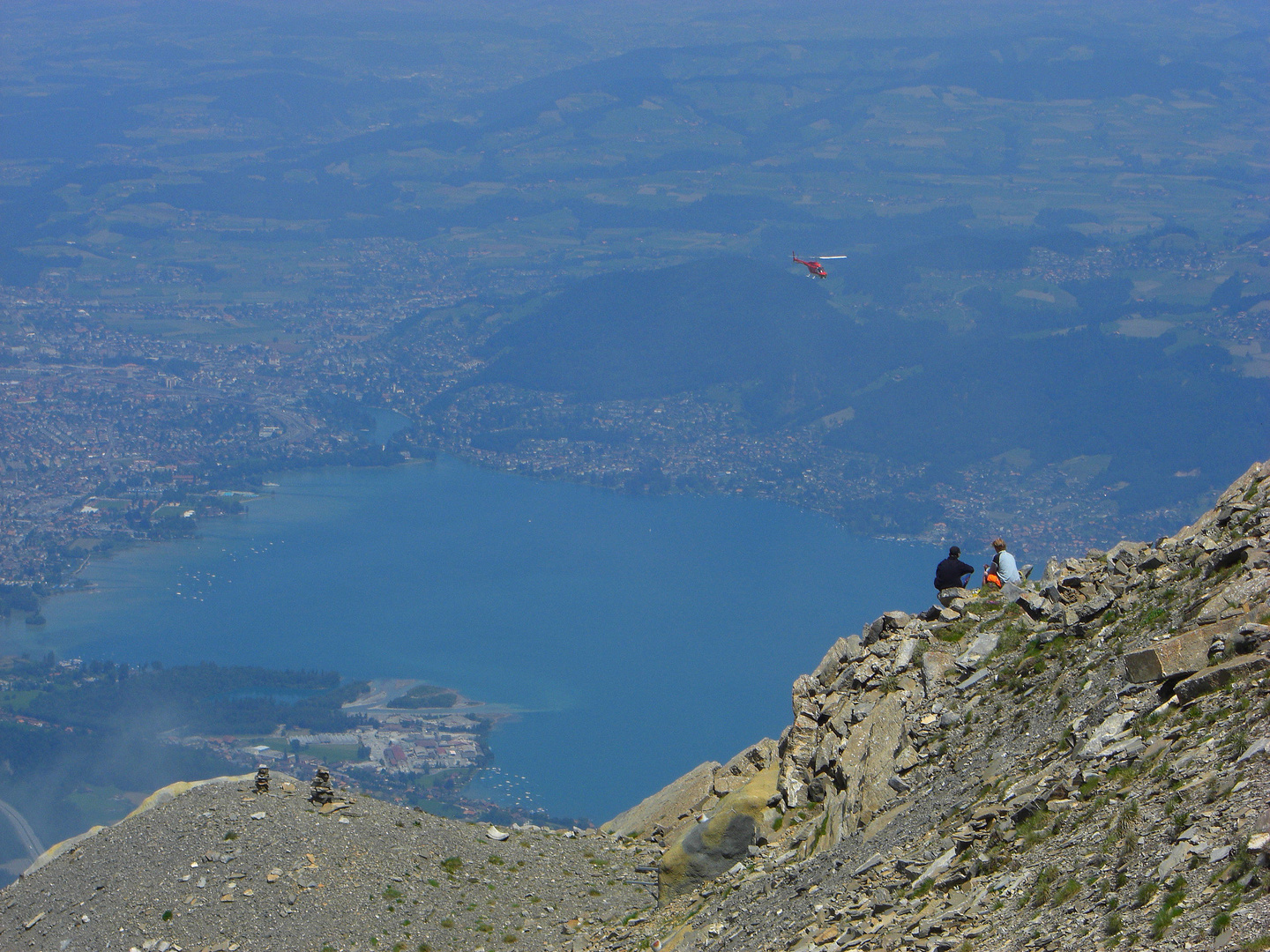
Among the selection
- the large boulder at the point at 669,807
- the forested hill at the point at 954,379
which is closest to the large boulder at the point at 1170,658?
the large boulder at the point at 669,807

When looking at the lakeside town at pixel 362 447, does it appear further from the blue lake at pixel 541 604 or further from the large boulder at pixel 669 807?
the large boulder at pixel 669 807

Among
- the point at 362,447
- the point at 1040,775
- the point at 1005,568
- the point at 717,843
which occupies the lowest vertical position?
the point at 362,447

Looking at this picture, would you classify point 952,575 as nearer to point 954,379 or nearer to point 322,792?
point 322,792

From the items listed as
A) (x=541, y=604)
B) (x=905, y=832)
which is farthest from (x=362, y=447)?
(x=905, y=832)

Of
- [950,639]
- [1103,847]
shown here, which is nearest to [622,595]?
[950,639]

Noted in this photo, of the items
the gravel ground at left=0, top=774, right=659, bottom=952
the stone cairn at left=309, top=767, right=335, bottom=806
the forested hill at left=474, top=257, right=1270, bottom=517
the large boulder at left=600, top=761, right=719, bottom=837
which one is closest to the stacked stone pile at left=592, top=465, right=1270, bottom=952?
the gravel ground at left=0, top=774, right=659, bottom=952

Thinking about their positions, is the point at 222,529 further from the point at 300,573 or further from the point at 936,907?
the point at 936,907
